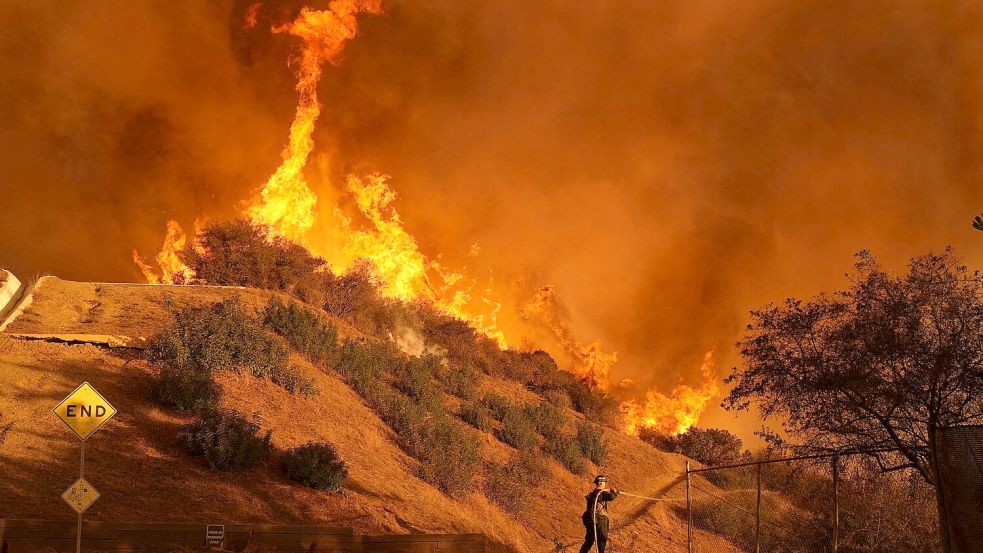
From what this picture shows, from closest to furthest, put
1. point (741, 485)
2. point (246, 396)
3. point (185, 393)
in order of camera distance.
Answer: point (185, 393) → point (246, 396) → point (741, 485)

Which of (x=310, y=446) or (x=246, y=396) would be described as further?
(x=246, y=396)

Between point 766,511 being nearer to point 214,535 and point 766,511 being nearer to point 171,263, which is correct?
point 214,535

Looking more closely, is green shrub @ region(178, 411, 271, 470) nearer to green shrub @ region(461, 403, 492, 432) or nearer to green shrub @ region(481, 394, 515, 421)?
green shrub @ region(461, 403, 492, 432)

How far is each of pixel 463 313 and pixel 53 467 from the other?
98.8 ft

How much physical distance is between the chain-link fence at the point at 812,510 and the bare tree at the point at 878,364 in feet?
→ 3.00

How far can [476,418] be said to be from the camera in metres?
30.0

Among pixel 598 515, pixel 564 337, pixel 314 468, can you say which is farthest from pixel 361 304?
pixel 598 515

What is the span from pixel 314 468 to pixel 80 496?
676 cm

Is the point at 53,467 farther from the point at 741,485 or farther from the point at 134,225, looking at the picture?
the point at 134,225

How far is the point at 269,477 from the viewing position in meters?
17.8

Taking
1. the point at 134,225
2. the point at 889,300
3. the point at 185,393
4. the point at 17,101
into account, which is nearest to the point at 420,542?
the point at 185,393

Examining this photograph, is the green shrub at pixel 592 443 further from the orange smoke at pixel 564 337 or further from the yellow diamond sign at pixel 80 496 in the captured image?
the yellow diamond sign at pixel 80 496

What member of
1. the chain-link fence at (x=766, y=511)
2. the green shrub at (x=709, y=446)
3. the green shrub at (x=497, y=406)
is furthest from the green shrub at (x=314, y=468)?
the green shrub at (x=709, y=446)

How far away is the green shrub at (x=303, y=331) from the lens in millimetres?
27656
